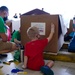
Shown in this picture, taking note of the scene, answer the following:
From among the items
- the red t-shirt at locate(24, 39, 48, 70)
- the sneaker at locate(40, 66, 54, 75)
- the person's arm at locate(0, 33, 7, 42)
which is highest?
the person's arm at locate(0, 33, 7, 42)

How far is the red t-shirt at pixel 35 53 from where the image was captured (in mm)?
2008

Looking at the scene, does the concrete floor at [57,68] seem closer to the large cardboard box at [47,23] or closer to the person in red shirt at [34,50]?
the person in red shirt at [34,50]

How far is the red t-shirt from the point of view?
201 centimetres

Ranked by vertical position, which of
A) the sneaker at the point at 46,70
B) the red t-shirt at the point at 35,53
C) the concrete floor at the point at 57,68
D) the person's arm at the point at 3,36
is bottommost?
the concrete floor at the point at 57,68

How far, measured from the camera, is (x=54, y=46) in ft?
7.39

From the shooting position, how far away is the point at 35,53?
2.02 meters

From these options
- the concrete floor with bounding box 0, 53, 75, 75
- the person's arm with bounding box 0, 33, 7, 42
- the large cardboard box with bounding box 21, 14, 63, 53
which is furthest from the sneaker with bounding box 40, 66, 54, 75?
the person's arm with bounding box 0, 33, 7, 42

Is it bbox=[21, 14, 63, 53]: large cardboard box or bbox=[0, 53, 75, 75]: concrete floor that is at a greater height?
bbox=[21, 14, 63, 53]: large cardboard box

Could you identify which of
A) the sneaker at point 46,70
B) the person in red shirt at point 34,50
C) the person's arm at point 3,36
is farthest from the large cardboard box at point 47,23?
the sneaker at point 46,70

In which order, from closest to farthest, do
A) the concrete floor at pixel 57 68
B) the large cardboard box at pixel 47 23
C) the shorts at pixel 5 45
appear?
the concrete floor at pixel 57 68 → the large cardboard box at pixel 47 23 → the shorts at pixel 5 45

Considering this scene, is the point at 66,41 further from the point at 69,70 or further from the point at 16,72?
the point at 16,72

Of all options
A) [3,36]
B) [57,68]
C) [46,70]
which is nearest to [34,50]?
[46,70]

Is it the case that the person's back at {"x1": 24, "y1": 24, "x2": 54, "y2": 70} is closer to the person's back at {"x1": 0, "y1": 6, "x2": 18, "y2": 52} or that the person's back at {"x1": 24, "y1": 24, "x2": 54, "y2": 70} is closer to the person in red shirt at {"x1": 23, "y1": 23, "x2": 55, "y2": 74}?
the person in red shirt at {"x1": 23, "y1": 23, "x2": 55, "y2": 74}

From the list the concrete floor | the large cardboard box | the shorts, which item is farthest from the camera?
the shorts
